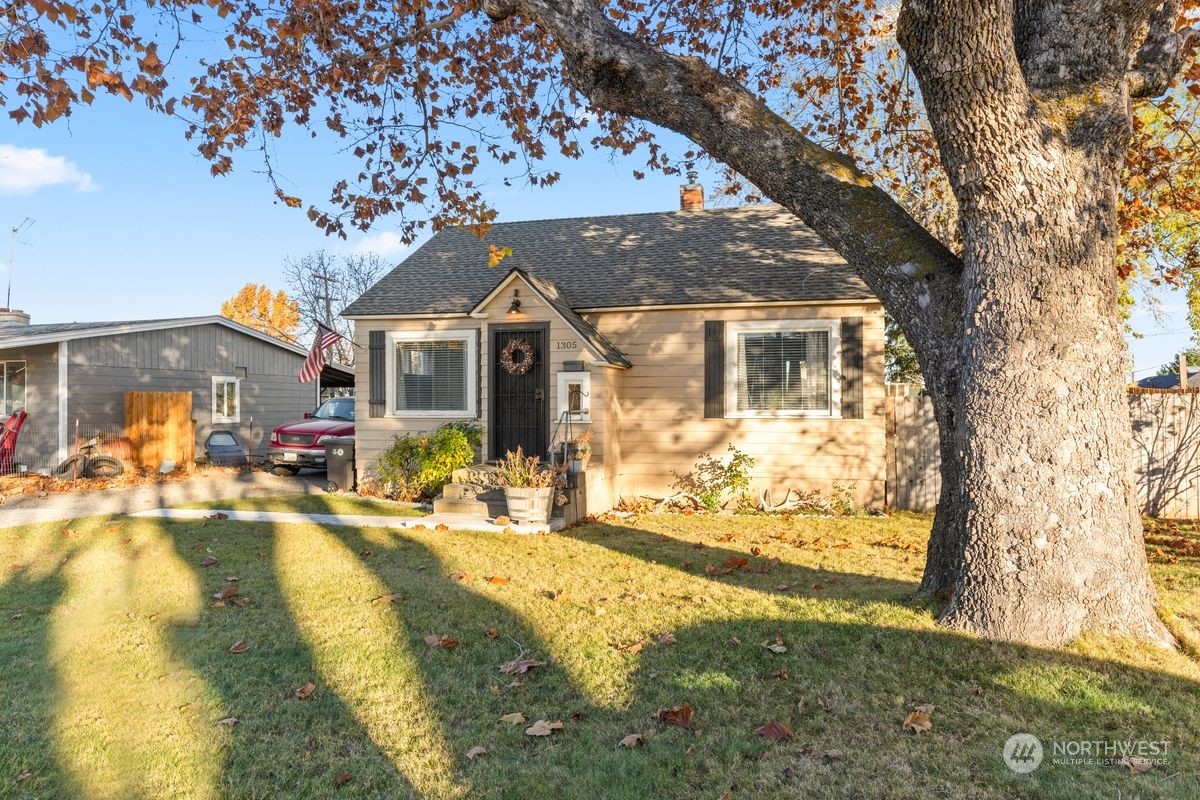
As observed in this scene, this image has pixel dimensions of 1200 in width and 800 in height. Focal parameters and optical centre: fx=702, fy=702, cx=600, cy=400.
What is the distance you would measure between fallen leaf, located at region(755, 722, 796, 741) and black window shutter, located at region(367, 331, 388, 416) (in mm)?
10465

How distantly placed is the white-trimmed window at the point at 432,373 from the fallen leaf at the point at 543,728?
8.95m

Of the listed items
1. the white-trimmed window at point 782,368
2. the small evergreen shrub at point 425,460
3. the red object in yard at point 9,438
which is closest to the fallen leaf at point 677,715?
the small evergreen shrub at point 425,460

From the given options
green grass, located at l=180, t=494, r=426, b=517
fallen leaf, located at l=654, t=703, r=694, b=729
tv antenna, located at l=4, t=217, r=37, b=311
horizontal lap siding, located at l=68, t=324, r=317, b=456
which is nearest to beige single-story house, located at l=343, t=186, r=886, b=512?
green grass, located at l=180, t=494, r=426, b=517

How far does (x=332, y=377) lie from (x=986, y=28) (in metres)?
21.2

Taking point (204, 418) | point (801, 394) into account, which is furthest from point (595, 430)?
point (204, 418)

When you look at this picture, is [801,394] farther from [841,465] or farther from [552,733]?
[552,733]

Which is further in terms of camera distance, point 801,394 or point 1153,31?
point 801,394

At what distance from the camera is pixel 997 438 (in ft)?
14.0

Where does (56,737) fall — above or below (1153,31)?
below

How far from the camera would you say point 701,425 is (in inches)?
465

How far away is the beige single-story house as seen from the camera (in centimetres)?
1119

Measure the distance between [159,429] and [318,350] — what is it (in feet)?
17.3

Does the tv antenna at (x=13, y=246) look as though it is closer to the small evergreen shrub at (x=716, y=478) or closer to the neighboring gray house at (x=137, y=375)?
the neighboring gray house at (x=137, y=375)

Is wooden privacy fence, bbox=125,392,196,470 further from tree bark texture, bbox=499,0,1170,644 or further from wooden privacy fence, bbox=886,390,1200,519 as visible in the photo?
tree bark texture, bbox=499,0,1170,644
